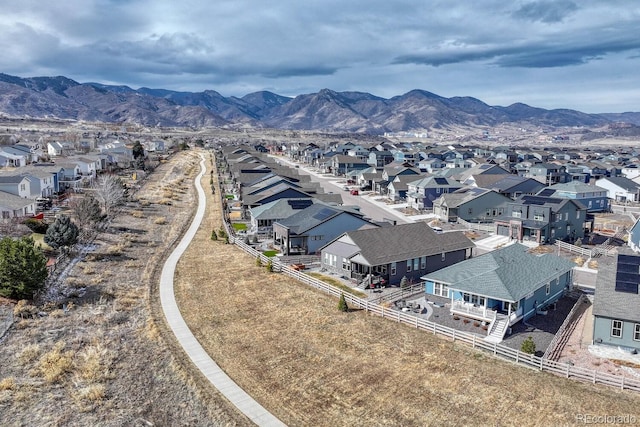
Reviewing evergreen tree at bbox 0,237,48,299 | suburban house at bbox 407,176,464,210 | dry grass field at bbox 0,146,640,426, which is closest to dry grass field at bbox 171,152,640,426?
dry grass field at bbox 0,146,640,426

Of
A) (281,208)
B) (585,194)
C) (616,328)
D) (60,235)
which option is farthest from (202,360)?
(585,194)

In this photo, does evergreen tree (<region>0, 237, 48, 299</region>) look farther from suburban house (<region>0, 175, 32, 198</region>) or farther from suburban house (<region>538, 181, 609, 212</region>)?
suburban house (<region>538, 181, 609, 212</region>)

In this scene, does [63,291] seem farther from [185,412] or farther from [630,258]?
[630,258]

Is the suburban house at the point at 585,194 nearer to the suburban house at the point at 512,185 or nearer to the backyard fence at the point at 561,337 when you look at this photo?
the suburban house at the point at 512,185

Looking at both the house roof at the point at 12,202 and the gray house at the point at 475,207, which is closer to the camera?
the house roof at the point at 12,202

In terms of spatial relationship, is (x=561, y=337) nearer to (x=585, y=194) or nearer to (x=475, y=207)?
(x=475, y=207)

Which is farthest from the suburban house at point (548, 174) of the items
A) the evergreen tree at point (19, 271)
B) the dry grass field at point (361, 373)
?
the evergreen tree at point (19, 271)
